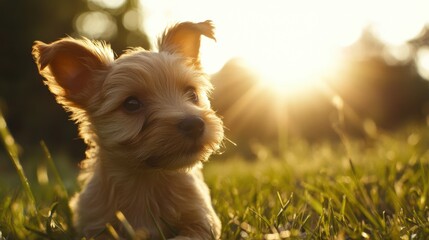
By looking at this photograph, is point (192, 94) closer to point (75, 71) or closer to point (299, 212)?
point (75, 71)

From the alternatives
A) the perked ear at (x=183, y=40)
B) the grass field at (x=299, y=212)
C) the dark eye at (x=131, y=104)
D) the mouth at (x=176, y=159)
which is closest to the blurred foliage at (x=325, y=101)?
the perked ear at (x=183, y=40)

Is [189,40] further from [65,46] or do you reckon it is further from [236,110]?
[236,110]

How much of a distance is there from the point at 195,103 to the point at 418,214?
2.35 meters

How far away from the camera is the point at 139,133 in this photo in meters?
4.07

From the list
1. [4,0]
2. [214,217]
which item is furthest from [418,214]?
[4,0]

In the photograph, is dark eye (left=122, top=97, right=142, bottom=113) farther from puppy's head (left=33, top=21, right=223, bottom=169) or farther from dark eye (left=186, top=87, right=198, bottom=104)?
dark eye (left=186, top=87, right=198, bottom=104)

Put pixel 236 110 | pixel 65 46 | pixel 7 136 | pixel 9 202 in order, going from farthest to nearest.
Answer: pixel 236 110 → pixel 65 46 → pixel 9 202 → pixel 7 136

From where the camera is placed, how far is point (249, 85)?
965 inches

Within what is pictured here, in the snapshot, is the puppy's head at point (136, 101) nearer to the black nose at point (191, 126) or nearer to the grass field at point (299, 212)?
the black nose at point (191, 126)

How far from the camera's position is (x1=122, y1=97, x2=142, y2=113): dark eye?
4.24 metres

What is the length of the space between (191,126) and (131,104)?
71 cm

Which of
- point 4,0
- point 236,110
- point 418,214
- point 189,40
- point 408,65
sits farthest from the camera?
point 408,65

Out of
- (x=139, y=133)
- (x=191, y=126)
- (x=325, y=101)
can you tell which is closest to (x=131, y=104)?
(x=139, y=133)

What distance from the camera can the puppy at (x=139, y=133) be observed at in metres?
3.90
